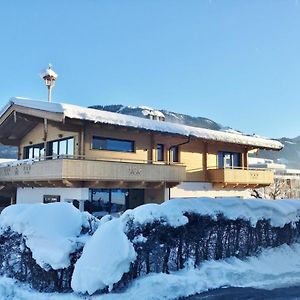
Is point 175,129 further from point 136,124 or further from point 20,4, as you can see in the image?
point 20,4

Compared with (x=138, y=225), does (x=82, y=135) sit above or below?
above

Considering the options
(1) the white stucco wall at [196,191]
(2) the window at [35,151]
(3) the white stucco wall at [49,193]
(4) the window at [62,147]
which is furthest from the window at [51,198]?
(1) the white stucco wall at [196,191]

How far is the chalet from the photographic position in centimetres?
1554

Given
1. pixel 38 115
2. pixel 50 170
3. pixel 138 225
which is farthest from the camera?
pixel 38 115

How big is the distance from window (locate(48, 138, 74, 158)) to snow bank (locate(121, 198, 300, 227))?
10.6 m

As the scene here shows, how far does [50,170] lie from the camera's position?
15297mm

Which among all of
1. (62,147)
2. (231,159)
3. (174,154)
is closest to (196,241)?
(62,147)

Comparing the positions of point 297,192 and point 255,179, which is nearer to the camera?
point 255,179

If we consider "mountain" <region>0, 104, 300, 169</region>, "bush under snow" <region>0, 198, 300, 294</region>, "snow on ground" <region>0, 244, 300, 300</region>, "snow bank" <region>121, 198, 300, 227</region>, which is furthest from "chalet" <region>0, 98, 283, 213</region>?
"mountain" <region>0, 104, 300, 169</region>

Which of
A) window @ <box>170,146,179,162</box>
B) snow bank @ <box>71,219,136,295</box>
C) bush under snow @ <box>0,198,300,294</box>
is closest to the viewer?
snow bank @ <box>71,219,136,295</box>

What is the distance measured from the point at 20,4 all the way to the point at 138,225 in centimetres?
1060

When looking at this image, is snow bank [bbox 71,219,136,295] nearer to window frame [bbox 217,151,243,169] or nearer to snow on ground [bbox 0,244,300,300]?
snow on ground [bbox 0,244,300,300]

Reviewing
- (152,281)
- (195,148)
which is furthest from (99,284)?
(195,148)

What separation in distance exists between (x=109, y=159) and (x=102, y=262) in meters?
11.7
